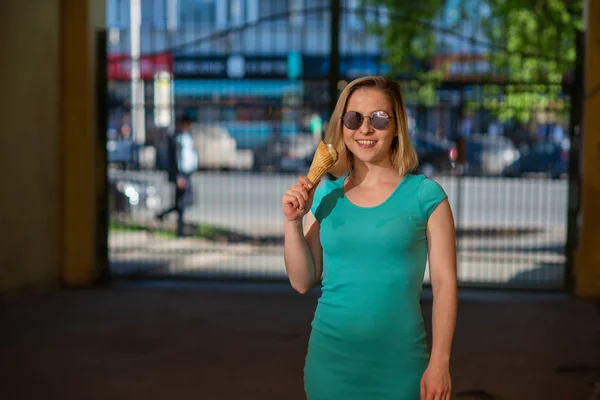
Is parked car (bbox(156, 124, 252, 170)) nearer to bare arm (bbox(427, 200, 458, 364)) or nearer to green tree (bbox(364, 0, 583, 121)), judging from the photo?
green tree (bbox(364, 0, 583, 121))

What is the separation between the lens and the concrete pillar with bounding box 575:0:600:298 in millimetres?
9625

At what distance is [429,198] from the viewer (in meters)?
2.83

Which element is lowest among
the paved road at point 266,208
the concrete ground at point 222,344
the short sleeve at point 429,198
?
the concrete ground at point 222,344

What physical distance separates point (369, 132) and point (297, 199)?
1.12 ft

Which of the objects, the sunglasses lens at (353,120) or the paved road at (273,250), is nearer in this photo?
the sunglasses lens at (353,120)

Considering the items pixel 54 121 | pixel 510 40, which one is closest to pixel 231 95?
pixel 54 121

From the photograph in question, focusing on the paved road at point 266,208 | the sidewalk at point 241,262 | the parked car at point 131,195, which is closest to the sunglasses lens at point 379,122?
the sidewalk at point 241,262

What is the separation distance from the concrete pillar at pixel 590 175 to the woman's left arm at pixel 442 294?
7302 millimetres

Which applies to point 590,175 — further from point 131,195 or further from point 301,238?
point 131,195

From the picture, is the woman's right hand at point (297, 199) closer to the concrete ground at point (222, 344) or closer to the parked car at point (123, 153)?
the concrete ground at point (222, 344)

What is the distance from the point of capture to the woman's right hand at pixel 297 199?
2746mm

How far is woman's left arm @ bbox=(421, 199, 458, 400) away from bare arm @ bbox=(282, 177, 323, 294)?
37 centimetres

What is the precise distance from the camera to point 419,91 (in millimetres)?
10555

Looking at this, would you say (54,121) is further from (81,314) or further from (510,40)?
(510,40)
